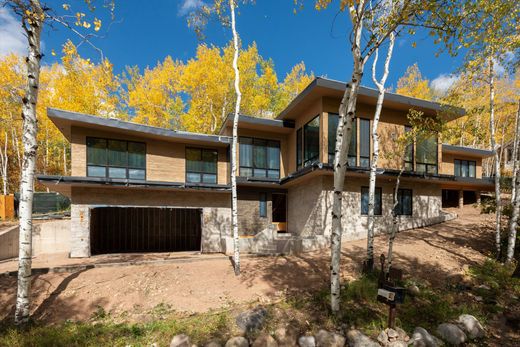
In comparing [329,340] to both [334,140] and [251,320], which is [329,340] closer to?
[251,320]

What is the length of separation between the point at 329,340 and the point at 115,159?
13.4 metres

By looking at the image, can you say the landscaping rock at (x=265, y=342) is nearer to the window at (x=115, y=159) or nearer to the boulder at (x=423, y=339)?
the boulder at (x=423, y=339)

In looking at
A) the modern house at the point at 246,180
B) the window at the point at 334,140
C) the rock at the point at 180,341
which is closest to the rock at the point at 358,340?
A: the rock at the point at 180,341

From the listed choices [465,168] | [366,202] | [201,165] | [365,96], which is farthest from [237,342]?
[465,168]

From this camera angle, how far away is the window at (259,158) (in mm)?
15846

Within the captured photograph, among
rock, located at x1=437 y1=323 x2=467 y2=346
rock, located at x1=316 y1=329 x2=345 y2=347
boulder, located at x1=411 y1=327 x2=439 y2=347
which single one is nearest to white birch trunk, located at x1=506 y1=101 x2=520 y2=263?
rock, located at x1=437 y1=323 x2=467 y2=346

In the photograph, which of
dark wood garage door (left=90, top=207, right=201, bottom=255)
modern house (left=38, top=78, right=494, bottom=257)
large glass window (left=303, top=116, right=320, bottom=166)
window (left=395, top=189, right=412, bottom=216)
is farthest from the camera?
dark wood garage door (left=90, top=207, right=201, bottom=255)

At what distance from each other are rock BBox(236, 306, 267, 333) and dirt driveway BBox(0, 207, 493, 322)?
3.14 feet

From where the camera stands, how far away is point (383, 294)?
562cm

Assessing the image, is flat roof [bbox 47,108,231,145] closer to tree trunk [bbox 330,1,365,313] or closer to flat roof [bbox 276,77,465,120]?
flat roof [bbox 276,77,465,120]

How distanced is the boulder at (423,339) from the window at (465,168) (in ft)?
69.5

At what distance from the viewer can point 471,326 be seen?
5.89 m

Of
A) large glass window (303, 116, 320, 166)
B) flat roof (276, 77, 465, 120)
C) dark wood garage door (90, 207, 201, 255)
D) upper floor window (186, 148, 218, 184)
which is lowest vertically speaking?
dark wood garage door (90, 207, 201, 255)

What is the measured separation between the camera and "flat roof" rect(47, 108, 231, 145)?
38.3ft
